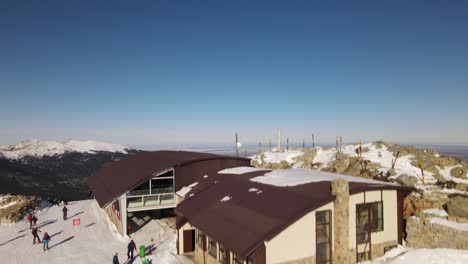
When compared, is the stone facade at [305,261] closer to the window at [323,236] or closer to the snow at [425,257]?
the window at [323,236]

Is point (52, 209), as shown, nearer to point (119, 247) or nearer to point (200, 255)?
point (119, 247)

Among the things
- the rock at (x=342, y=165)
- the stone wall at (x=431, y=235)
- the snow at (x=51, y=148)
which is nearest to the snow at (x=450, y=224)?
the stone wall at (x=431, y=235)

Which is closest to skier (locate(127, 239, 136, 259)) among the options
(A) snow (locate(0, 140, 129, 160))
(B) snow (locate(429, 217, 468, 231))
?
(B) snow (locate(429, 217, 468, 231))

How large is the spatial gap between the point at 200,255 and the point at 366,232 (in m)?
9.84

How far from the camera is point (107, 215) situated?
1302 inches

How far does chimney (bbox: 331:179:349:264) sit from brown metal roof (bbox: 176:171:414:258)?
1.75ft

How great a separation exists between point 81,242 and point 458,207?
26745 mm

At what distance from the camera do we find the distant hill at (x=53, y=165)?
87812 millimetres

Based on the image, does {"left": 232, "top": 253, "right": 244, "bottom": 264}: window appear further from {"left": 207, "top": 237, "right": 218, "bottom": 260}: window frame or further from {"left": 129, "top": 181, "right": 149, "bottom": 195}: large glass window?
{"left": 129, "top": 181, "right": 149, "bottom": 195}: large glass window

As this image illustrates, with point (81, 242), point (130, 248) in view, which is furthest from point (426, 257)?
A: point (81, 242)

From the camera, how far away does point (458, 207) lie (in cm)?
1867

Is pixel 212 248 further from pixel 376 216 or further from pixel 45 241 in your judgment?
pixel 45 241

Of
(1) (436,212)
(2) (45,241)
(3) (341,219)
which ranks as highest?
(3) (341,219)

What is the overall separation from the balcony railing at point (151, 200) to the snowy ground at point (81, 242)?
7.24ft
